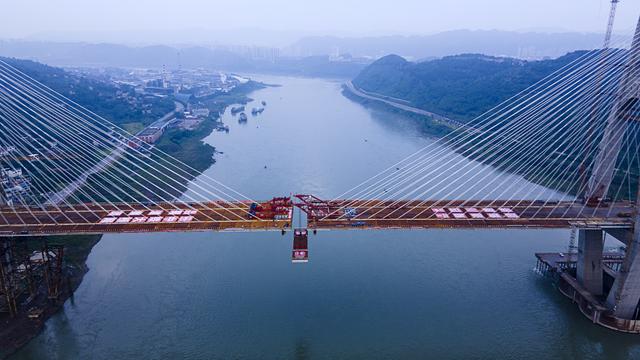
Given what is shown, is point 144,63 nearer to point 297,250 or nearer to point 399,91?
point 399,91

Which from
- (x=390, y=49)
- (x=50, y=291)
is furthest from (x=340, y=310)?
(x=390, y=49)

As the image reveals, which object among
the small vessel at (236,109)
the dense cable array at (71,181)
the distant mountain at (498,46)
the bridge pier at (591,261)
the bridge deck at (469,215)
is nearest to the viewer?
the bridge deck at (469,215)

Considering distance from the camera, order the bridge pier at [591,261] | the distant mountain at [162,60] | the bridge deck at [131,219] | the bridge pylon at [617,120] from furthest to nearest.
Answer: the distant mountain at [162,60] < the bridge pier at [591,261] < the bridge pylon at [617,120] < the bridge deck at [131,219]

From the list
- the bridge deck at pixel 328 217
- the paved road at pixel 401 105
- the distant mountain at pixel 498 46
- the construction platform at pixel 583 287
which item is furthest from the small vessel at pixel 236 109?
the distant mountain at pixel 498 46

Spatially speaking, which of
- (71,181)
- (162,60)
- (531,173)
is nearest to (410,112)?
(531,173)

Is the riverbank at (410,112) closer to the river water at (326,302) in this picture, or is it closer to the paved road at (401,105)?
the paved road at (401,105)

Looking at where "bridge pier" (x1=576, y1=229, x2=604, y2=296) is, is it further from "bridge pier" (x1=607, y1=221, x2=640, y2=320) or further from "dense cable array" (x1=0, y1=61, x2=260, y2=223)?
"dense cable array" (x1=0, y1=61, x2=260, y2=223)
